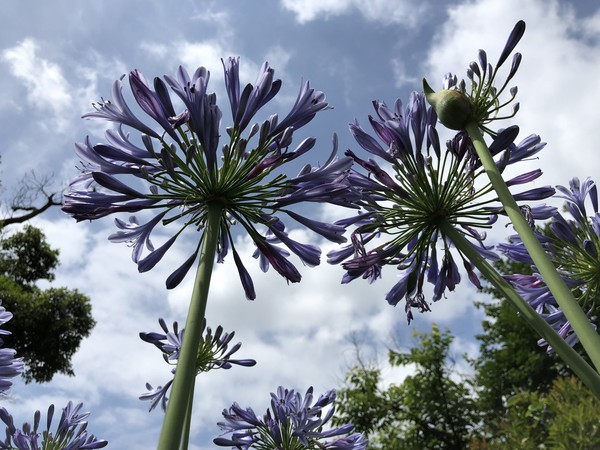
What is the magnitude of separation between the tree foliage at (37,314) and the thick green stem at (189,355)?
2072cm

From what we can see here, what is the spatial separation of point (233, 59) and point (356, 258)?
119 cm

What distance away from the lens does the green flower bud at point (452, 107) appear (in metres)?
2.57

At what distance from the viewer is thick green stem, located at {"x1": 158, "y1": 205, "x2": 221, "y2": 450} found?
59.3 inches

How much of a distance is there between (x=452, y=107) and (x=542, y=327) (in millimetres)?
1094

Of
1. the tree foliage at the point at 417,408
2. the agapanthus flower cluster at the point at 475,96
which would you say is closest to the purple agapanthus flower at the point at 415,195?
the agapanthus flower cluster at the point at 475,96

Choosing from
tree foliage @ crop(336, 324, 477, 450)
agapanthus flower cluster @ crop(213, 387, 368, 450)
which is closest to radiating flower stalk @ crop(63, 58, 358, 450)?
agapanthus flower cluster @ crop(213, 387, 368, 450)

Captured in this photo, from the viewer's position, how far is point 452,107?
2570mm

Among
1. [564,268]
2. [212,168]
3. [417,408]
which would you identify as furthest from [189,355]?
[417,408]

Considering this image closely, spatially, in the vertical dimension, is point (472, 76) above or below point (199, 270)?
above

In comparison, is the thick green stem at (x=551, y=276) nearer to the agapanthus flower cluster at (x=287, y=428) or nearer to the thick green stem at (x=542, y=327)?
the thick green stem at (x=542, y=327)

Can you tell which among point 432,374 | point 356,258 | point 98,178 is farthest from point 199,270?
point 432,374

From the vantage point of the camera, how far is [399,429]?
2055 centimetres

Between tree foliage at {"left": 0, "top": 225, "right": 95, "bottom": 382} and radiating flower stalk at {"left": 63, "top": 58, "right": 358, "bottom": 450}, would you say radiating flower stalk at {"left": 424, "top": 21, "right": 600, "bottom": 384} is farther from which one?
tree foliage at {"left": 0, "top": 225, "right": 95, "bottom": 382}

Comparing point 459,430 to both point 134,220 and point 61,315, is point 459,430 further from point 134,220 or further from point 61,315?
point 134,220
